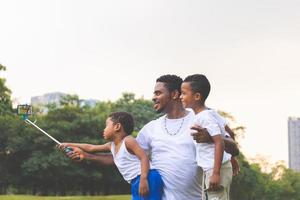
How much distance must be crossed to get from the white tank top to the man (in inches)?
5.0

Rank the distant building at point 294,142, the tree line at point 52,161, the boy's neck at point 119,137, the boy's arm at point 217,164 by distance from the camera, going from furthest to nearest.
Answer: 1. the distant building at point 294,142
2. the tree line at point 52,161
3. the boy's neck at point 119,137
4. the boy's arm at point 217,164

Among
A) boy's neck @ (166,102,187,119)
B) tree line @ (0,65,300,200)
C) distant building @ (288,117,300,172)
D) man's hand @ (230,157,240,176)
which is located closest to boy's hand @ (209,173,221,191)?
man's hand @ (230,157,240,176)

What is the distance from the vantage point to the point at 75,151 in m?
5.57

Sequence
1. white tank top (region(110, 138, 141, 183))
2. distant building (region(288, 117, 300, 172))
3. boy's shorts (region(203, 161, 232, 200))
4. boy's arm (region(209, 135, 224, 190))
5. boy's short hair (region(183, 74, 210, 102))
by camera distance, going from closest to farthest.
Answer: boy's arm (region(209, 135, 224, 190)), boy's shorts (region(203, 161, 232, 200)), boy's short hair (region(183, 74, 210, 102)), white tank top (region(110, 138, 141, 183)), distant building (region(288, 117, 300, 172))

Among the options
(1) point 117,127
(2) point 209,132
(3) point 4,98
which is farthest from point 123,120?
(3) point 4,98

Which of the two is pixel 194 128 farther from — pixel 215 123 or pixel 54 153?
pixel 54 153

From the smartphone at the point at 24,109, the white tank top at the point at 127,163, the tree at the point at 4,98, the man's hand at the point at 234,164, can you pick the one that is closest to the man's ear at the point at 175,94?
the white tank top at the point at 127,163

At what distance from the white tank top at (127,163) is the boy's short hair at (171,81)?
22.0 inches

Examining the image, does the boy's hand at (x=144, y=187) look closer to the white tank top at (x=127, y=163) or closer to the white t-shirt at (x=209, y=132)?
the white tank top at (x=127, y=163)

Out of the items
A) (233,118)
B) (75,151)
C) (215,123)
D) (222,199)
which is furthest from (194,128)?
(233,118)

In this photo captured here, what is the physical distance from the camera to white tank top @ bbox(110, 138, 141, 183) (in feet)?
16.9

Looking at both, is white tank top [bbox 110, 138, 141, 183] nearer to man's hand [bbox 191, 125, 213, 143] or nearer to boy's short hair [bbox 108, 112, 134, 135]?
boy's short hair [bbox 108, 112, 134, 135]

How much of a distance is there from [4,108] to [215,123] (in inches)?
1113

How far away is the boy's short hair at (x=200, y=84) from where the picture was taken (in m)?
4.91
